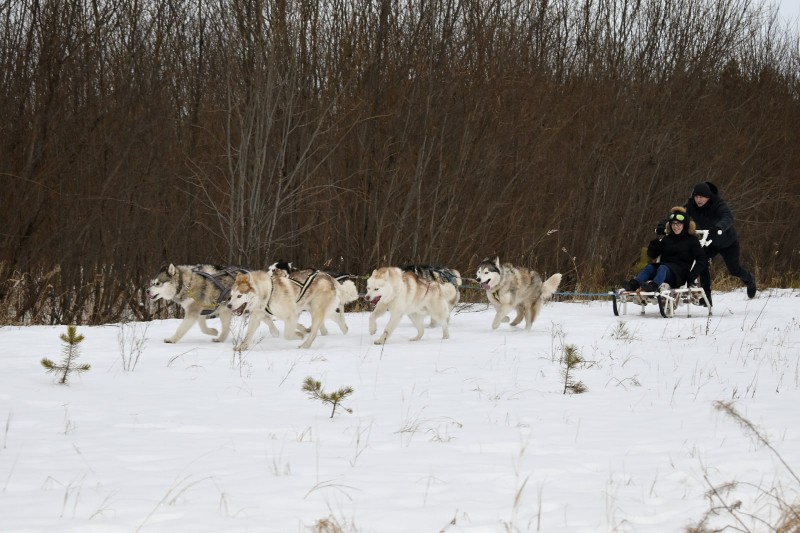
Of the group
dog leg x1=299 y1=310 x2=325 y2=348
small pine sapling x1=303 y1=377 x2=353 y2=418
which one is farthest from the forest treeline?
small pine sapling x1=303 y1=377 x2=353 y2=418

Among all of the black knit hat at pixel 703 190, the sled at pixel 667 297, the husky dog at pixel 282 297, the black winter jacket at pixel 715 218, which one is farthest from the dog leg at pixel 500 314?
the black knit hat at pixel 703 190

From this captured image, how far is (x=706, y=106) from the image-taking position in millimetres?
20812

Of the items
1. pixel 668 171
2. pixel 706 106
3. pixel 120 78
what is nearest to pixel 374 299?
pixel 120 78

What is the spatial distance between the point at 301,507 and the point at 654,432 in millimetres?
2443

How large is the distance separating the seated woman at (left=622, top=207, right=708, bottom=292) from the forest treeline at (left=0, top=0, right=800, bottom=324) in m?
3.28

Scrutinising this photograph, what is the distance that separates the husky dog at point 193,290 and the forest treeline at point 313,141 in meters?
2.31

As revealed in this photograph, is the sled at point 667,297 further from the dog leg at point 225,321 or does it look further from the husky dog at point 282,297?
the dog leg at point 225,321

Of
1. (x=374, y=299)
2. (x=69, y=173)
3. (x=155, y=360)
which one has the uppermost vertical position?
(x=69, y=173)

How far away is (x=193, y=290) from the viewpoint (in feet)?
29.8

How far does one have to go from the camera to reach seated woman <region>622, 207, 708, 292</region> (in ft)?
39.5

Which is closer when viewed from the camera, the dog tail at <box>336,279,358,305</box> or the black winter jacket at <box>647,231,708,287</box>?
the dog tail at <box>336,279,358,305</box>

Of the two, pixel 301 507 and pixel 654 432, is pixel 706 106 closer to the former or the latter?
pixel 654 432

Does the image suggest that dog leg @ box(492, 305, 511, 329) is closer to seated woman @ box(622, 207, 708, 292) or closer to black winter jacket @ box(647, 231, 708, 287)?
seated woman @ box(622, 207, 708, 292)

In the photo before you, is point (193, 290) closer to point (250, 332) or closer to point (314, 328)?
point (250, 332)
